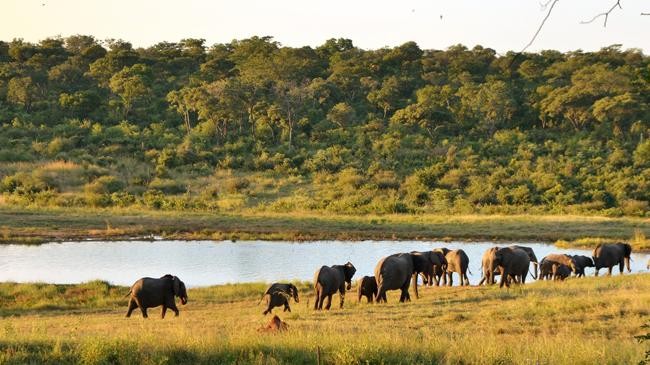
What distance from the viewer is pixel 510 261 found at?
21047 millimetres

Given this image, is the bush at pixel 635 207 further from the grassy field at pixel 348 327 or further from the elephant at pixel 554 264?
the grassy field at pixel 348 327

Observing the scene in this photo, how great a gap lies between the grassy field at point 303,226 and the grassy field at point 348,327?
1611 cm

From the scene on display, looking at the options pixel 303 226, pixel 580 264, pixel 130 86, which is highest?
pixel 130 86

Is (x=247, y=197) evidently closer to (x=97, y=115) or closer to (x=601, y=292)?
(x=97, y=115)

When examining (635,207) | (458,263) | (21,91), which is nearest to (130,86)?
(21,91)

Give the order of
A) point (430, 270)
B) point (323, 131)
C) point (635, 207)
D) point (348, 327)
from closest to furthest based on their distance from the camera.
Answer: point (348, 327) → point (430, 270) → point (635, 207) → point (323, 131)

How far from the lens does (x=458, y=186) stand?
54.3 m

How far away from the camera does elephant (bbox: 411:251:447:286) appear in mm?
19891

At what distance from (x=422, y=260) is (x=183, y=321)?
6.86 metres

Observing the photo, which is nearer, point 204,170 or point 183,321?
point 183,321

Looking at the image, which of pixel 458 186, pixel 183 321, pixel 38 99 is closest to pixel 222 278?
pixel 183 321

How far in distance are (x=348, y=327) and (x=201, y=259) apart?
19071 mm

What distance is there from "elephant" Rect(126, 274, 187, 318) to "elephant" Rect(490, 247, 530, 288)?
868 cm

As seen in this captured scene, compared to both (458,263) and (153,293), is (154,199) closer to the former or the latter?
(458,263)
